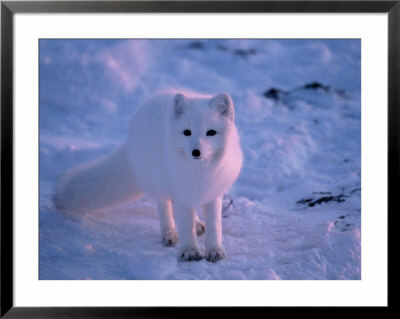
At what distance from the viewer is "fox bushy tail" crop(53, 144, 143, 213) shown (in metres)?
3.99

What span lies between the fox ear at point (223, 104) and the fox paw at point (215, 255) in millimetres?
913

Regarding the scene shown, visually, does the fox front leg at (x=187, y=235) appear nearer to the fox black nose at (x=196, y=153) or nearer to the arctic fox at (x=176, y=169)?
the arctic fox at (x=176, y=169)

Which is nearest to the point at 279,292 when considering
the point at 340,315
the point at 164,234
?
the point at 340,315

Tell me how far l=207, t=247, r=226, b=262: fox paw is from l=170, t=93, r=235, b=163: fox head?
2.19 ft

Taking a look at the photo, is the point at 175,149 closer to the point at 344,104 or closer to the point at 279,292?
the point at 279,292

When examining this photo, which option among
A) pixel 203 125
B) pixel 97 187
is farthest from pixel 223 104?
pixel 97 187

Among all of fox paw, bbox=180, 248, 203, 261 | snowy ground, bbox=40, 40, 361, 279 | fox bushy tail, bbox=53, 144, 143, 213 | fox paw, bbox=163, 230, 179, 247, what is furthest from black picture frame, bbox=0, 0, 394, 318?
fox bushy tail, bbox=53, 144, 143, 213

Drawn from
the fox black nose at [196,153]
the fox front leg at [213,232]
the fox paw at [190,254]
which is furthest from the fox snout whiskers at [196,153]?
the fox paw at [190,254]

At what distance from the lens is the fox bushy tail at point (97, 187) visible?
13.1 feet

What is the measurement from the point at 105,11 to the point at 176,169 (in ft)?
3.40

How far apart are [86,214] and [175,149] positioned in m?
1.26

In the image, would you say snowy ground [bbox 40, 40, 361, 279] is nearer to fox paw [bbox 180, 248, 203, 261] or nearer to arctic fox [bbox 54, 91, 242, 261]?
fox paw [bbox 180, 248, 203, 261]

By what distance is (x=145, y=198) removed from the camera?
4762 mm

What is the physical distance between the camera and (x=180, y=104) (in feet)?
10.2
